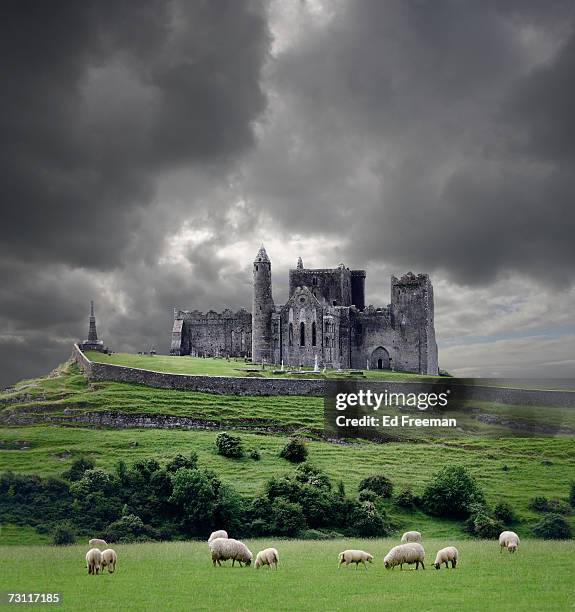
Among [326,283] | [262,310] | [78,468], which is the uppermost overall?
[326,283]

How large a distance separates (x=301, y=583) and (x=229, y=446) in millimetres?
36150

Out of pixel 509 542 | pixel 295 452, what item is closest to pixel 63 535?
pixel 295 452

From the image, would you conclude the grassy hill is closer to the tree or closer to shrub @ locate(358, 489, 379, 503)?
shrub @ locate(358, 489, 379, 503)

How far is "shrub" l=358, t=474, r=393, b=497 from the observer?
6231 centimetres

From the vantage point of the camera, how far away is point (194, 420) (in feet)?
258

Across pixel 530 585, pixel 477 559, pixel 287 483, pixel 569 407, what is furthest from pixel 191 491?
pixel 569 407

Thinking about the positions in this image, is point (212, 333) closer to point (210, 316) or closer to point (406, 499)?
point (210, 316)

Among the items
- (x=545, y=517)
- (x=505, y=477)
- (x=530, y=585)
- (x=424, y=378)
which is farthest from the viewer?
(x=424, y=378)

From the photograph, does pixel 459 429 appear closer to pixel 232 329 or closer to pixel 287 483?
pixel 287 483

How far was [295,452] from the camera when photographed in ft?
227

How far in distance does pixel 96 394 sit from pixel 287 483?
3252cm

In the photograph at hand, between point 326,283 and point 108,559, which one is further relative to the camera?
point 326,283

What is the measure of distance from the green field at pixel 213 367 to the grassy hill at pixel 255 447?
7.14 metres

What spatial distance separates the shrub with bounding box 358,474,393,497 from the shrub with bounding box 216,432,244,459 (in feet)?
37.7
